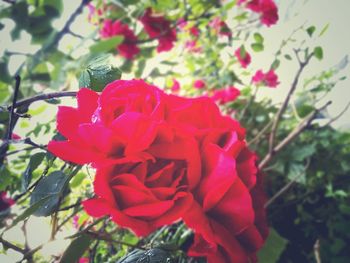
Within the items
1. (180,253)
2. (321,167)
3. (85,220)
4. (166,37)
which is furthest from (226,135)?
(321,167)

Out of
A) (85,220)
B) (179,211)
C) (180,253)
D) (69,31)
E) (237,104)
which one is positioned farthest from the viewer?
(237,104)

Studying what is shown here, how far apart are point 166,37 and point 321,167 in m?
0.93

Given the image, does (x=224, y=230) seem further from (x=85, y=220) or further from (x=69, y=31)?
(x=69, y=31)

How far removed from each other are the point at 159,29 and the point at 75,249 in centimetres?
117

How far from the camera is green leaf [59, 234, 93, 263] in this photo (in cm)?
30

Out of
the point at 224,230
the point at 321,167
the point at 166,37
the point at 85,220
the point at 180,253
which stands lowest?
the point at 321,167

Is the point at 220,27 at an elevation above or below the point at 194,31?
above

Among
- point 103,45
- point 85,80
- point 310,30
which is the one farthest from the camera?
point 310,30

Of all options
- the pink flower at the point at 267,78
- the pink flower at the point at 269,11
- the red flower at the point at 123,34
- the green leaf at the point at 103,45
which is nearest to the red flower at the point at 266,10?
the pink flower at the point at 269,11

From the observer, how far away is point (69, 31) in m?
0.97

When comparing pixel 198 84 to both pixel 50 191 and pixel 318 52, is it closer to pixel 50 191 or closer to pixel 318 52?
pixel 318 52

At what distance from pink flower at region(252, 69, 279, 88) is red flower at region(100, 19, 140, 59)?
69 cm

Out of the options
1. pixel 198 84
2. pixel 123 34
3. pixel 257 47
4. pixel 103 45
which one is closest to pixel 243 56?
pixel 257 47

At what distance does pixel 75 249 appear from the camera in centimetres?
30
